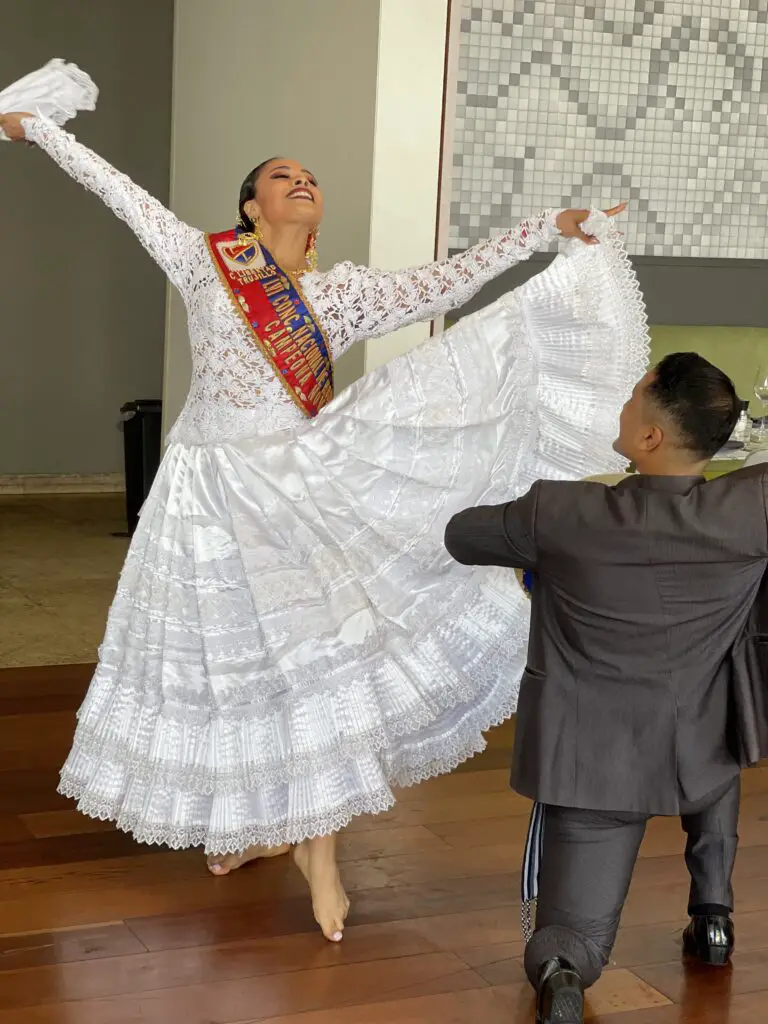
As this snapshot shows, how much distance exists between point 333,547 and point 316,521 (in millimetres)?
56

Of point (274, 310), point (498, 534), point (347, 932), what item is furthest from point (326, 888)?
point (274, 310)

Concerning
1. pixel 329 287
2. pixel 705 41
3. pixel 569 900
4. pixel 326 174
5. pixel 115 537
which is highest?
pixel 705 41

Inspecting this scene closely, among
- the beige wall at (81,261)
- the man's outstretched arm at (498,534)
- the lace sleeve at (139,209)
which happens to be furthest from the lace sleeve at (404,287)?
the beige wall at (81,261)

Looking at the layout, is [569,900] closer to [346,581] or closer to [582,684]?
[582,684]

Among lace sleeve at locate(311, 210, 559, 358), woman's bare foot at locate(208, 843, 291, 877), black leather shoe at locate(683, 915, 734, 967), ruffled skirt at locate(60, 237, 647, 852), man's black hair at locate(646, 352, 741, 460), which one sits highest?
lace sleeve at locate(311, 210, 559, 358)

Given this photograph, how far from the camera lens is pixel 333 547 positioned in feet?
8.16

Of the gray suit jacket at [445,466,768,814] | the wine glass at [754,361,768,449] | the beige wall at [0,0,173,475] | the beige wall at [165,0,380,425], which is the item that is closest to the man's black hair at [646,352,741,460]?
the gray suit jacket at [445,466,768,814]

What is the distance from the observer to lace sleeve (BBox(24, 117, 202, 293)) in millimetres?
2613

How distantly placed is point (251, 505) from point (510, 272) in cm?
164

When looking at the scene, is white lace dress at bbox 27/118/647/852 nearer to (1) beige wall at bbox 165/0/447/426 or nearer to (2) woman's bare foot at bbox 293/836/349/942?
(2) woman's bare foot at bbox 293/836/349/942

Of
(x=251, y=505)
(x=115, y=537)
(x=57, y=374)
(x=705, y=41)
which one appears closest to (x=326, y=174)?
(x=705, y=41)

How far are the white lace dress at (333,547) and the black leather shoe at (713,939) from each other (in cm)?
51

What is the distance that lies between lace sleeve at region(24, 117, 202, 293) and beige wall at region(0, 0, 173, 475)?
4.85 m

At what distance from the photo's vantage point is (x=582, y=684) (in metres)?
2.11
